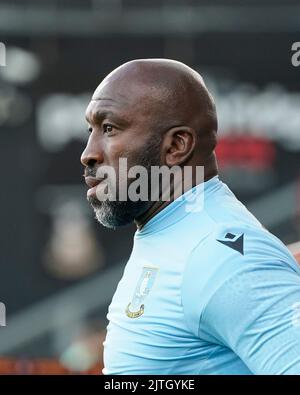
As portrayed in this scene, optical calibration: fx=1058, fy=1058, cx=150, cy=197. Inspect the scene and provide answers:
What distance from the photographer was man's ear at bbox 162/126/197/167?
3.03 metres

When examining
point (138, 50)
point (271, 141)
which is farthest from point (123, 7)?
point (271, 141)

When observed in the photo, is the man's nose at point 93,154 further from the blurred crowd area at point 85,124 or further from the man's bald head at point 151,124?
the blurred crowd area at point 85,124

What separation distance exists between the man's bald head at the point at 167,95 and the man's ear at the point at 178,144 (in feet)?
0.06

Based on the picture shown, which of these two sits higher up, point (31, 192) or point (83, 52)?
point (83, 52)

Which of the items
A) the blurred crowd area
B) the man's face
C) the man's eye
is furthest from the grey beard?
the blurred crowd area

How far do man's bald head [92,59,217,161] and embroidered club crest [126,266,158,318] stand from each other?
39cm

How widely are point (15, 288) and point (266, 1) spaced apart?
358 centimetres

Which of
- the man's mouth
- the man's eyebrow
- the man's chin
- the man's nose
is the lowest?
the man's chin

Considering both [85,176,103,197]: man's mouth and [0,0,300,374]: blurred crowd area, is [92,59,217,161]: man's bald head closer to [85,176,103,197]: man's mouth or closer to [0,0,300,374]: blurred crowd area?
[85,176,103,197]: man's mouth

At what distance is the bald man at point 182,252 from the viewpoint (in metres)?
2.59

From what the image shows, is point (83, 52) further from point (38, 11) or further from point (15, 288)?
point (15, 288)

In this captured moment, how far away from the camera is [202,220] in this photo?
115 inches

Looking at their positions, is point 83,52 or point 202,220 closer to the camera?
point 202,220

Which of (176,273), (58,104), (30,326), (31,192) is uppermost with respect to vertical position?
(176,273)
